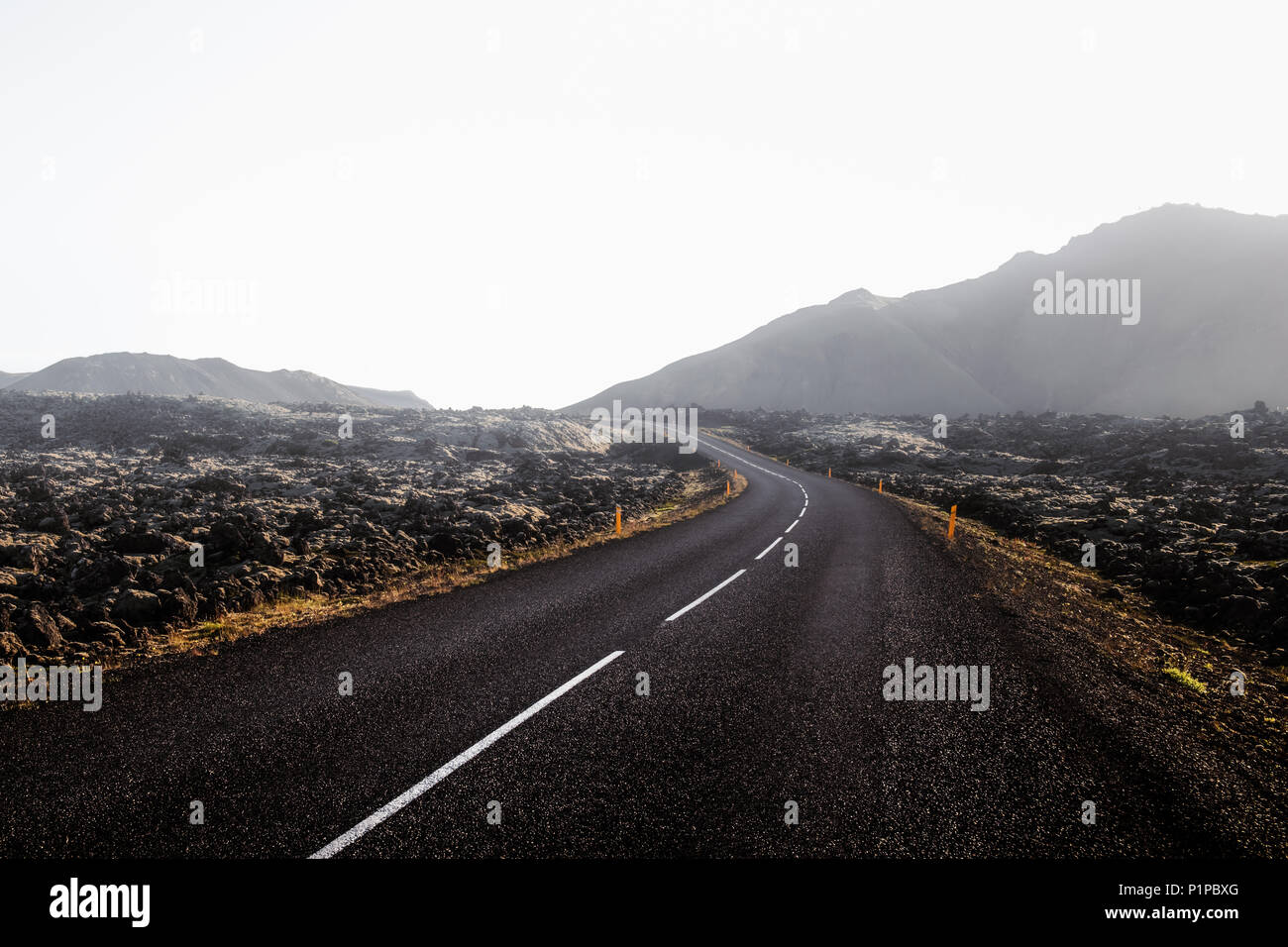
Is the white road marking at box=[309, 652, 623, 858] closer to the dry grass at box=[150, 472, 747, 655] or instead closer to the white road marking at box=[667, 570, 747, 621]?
the white road marking at box=[667, 570, 747, 621]

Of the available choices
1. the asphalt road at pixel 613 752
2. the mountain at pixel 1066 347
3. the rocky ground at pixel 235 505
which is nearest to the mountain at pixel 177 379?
the mountain at pixel 1066 347

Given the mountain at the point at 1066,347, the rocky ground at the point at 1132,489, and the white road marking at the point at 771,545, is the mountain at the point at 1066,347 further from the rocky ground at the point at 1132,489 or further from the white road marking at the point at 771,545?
the white road marking at the point at 771,545

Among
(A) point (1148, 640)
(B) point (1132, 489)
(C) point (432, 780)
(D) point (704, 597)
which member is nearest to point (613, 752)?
(C) point (432, 780)

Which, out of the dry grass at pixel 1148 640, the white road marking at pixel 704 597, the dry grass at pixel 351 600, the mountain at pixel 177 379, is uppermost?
the mountain at pixel 177 379

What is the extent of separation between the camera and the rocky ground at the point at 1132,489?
1177 cm

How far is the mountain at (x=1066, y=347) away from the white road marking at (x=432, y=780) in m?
140

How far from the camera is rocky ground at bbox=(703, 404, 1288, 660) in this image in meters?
11.8

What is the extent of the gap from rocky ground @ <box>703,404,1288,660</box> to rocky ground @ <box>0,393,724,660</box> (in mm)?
14521

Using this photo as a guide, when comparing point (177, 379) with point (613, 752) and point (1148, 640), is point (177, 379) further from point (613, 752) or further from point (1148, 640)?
point (1148, 640)

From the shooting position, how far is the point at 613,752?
5.51m

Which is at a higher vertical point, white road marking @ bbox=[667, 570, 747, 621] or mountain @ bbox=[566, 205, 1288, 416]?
mountain @ bbox=[566, 205, 1288, 416]

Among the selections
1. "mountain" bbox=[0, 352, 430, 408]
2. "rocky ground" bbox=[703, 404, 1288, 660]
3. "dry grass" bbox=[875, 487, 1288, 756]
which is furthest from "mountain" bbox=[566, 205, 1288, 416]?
"dry grass" bbox=[875, 487, 1288, 756]

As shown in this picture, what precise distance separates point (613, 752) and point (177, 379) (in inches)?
8153
